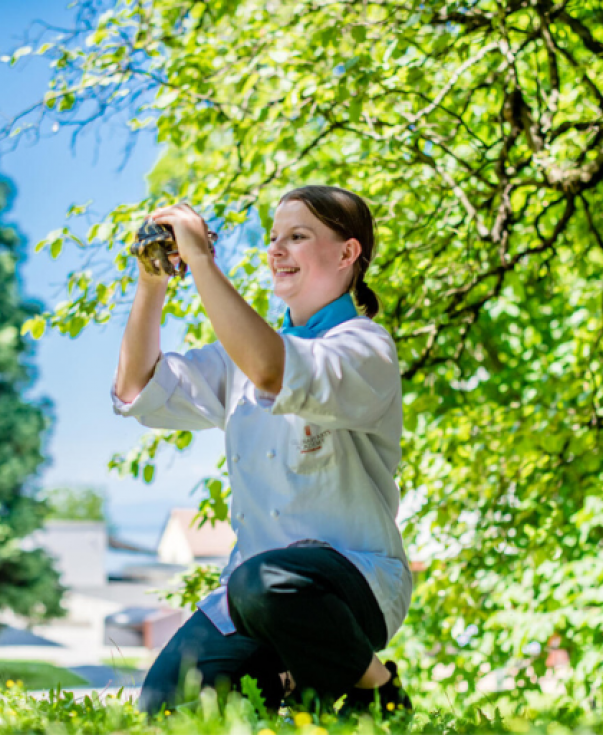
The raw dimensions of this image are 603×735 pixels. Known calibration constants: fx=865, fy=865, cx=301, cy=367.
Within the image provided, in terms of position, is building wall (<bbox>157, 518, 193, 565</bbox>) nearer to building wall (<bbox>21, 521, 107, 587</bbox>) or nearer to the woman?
building wall (<bbox>21, 521, 107, 587</bbox>)

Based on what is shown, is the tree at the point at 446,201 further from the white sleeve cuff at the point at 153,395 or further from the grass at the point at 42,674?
the grass at the point at 42,674

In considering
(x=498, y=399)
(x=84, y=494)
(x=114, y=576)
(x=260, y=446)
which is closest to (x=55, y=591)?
(x=498, y=399)

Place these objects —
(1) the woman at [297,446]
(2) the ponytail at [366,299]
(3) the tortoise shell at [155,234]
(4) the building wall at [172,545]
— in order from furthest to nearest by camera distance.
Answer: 1. (4) the building wall at [172,545]
2. (2) the ponytail at [366,299]
3. (3) the tortoise shell at [155,234]
4. (1) the woman at [297,446]

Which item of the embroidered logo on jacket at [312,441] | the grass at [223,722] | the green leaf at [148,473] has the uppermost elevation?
the green leaf at [148,473]

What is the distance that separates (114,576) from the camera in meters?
54.6

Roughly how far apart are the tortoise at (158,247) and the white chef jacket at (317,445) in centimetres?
31

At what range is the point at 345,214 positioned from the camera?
2.46 meters

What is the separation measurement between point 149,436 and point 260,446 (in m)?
2.44

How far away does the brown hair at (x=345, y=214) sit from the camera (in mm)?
2424

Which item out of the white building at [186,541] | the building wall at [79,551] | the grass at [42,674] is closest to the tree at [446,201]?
the grass at [42,674]

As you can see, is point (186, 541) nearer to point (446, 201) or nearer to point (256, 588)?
point (446, 201)

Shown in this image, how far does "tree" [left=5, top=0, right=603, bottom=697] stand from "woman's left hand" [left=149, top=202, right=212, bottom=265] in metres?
1.80

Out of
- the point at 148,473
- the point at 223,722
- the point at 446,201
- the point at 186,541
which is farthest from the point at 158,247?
the point at 186,541

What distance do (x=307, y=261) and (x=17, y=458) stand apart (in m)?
21.5
